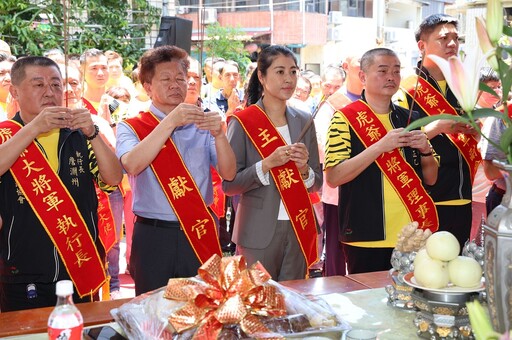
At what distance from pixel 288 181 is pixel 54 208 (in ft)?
2.85

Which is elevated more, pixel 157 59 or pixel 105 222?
pixel 157 59

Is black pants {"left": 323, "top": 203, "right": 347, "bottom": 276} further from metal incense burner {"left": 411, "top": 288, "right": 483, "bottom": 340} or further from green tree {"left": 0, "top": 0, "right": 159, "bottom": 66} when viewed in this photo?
green tree {"left": 0, "top": 0, "right": 159, "bottom": 66}

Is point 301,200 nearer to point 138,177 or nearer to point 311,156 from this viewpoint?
point 311,156

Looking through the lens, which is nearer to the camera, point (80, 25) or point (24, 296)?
point (24, 296)

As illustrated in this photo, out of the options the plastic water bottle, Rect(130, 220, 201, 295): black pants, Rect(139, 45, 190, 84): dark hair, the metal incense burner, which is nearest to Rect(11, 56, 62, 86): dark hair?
Rect(139, 45, 190, 84): dark hair

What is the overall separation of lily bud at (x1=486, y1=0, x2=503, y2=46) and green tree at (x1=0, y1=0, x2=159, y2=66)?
5.91 m

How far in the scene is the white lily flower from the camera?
1024 millimetres

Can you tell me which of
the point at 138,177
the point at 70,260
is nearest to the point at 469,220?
the point at 138,177

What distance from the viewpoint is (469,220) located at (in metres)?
2.95

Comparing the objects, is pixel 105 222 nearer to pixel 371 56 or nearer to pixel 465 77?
pixel 371 56

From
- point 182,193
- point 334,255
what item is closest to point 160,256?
point 182,193

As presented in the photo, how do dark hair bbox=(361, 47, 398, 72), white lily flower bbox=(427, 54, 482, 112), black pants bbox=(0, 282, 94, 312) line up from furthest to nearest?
dark hair bbox=(361, 47, 398, 72) → black pants bbox=(0, 282, 94, 312) → white lily flower bbox=(427, 54, 482, 112)

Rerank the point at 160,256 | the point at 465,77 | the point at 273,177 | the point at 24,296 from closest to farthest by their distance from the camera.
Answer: the point at 465,77 < the point at 24,296 < the point at 160,256 < the point at 273,177

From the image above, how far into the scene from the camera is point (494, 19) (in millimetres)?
1048
